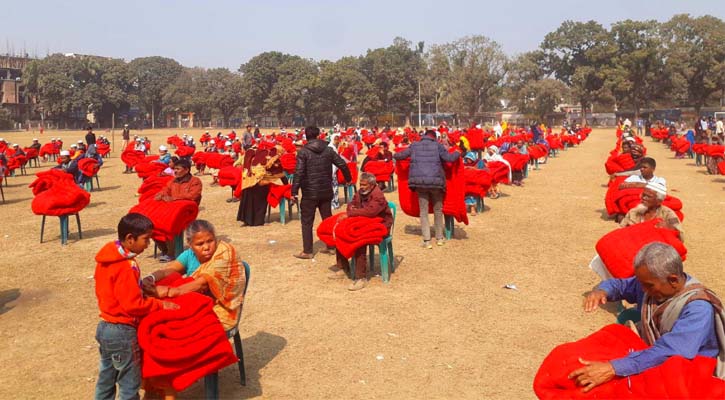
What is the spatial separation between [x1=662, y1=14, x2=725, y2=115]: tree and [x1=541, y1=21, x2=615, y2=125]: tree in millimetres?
6826

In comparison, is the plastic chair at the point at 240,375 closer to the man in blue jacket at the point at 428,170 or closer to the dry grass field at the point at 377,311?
the dry grass field at the point at 377,311

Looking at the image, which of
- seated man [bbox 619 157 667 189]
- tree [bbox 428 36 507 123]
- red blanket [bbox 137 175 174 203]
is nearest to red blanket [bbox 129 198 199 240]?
red blanket [bbox 137 175 174 203]

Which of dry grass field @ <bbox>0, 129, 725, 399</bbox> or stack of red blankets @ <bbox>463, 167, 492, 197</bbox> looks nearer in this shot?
dry grass field @ <bbox>0, 129, 725, 399</bbox>

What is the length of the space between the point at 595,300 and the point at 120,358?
2.95m

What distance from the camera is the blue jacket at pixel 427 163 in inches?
342

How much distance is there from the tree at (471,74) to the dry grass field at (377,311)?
200 ft

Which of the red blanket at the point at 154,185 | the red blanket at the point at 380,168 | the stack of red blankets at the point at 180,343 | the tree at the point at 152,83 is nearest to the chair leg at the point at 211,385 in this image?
the stack of red blankets at the point at 180,343

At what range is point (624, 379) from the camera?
278cm

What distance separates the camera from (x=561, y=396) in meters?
2.86

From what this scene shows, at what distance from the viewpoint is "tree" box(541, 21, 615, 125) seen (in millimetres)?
69875

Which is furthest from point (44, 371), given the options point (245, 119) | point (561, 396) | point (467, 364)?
point (245, 119)

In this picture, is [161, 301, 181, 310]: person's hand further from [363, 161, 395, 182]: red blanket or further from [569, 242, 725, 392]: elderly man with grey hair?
[363, 161, 395, 182]: red blanket

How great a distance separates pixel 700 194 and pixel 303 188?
11202 millimetres

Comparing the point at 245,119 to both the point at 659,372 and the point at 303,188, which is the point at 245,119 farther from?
the point at 659,372
